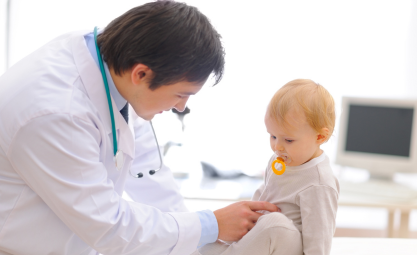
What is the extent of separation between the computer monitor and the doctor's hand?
1.70 metres

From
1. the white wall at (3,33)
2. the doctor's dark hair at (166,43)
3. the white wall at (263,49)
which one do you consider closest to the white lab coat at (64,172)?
the doctor's dark hair at (166,43)

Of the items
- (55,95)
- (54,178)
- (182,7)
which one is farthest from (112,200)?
(182,7)

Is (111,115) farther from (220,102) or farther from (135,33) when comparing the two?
(220,102)

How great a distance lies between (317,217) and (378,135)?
5.91ft

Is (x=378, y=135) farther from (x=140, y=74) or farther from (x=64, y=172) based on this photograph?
(x=64, y=172)

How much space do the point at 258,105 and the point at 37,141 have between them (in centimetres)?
236

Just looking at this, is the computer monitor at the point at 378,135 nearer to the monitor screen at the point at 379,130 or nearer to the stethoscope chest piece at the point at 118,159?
the monitor screen at the point at 379,130

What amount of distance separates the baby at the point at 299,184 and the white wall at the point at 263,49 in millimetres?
1803

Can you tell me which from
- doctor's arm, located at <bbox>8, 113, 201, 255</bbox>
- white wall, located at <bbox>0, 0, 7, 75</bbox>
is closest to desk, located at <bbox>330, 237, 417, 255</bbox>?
doctor's arm, located at <bbox>8, 113, 201, 255</bbox>

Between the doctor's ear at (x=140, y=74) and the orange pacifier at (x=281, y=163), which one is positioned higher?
the doctor's ear at (x=140, y=74)

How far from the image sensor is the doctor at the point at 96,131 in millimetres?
992

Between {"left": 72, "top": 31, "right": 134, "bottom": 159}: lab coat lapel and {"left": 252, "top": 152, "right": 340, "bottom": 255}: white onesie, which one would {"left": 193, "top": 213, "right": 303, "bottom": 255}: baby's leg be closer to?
{"left": 252, "top": 152, "right": 340, "bottom": 255}: white onesie

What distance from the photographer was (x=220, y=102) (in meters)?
3.17

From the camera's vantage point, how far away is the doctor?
0.99 metres
